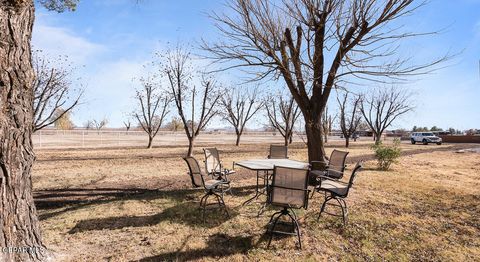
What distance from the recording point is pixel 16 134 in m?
3.09

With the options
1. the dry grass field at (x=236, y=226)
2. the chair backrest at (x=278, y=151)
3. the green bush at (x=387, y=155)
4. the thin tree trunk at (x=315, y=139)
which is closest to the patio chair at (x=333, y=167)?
the thin tree trunk at (x=315, y=139)

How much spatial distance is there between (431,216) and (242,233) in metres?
3.93

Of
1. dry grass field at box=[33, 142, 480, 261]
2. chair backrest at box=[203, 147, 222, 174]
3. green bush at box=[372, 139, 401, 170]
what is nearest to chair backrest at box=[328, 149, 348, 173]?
dry grass field at box=[33, 142, 480, 261]

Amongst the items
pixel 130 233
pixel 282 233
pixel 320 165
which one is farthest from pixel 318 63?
pixel 130 233

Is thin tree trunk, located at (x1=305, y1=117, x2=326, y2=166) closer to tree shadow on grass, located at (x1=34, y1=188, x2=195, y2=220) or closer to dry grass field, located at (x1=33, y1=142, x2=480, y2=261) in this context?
dry grass field, located at (x1=33, y1=142, x2=480, y2=261)

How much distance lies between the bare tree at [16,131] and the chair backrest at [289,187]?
10.2 ft

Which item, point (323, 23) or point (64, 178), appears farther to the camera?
point (64, 178)

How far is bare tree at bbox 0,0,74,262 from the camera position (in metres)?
2.97

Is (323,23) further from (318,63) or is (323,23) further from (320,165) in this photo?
(320,165)

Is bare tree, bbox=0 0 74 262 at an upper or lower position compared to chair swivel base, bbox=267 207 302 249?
upper

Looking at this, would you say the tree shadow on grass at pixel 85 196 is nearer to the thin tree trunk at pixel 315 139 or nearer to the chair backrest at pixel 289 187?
the chair backrest at pixel 289 187

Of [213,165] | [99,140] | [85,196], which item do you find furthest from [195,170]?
[99,140]

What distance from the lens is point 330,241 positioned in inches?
169

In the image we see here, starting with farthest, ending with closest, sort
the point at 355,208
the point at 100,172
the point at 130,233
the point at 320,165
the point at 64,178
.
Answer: the point at 100,172, the point at 64,178, the point at 320,165, the point at 355,208, the point at 130,233
